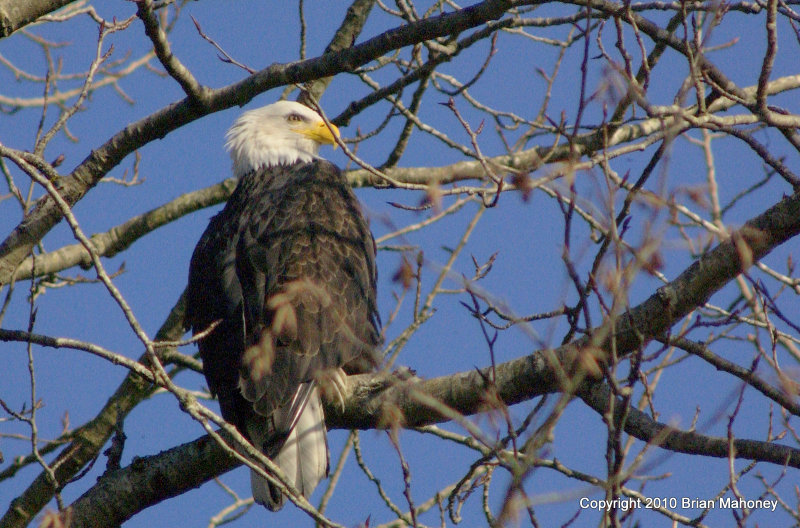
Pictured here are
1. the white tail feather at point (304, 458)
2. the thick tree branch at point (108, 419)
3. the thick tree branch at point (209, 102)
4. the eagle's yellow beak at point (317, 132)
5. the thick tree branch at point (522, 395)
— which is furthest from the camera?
the eagle's yellow beak at point (317, 132)

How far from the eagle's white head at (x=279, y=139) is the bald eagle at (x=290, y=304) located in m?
0.65

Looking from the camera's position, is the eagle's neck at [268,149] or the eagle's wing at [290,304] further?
the eagle's neck at [268,149]

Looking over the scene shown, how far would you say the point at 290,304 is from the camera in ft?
12.1

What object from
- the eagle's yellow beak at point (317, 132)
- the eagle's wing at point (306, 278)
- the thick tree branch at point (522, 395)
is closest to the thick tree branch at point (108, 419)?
the eagle's wing at point (306, 278)

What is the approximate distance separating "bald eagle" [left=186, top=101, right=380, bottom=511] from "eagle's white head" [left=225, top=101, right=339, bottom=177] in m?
0.65

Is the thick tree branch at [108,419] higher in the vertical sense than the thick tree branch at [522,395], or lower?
higher

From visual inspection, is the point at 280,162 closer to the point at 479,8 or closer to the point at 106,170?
the point at 106,170

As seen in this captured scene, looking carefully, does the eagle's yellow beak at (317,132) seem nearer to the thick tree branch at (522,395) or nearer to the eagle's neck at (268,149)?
the eagle's neck at (268,149)

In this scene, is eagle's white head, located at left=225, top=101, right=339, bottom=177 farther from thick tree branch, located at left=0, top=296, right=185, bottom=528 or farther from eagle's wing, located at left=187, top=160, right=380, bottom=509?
thick tree branch, located at left=0, top=296, right=185, bottom=528

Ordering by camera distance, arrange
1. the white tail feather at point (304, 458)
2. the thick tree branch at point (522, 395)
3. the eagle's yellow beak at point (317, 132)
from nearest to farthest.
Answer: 1. the thick tree branch at point (522, 395)
2. the white tail feather at point (304, 458)
3. the eagle's yellow beak at point (317, 132)

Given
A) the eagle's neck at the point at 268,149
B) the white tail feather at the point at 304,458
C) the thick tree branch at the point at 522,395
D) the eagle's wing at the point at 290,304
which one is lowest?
the thick tree branch at the point at 522,395

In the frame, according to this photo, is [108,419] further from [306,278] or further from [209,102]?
[209,102]

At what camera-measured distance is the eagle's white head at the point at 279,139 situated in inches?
231

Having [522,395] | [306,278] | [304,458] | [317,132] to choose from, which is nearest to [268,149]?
[317,132]
